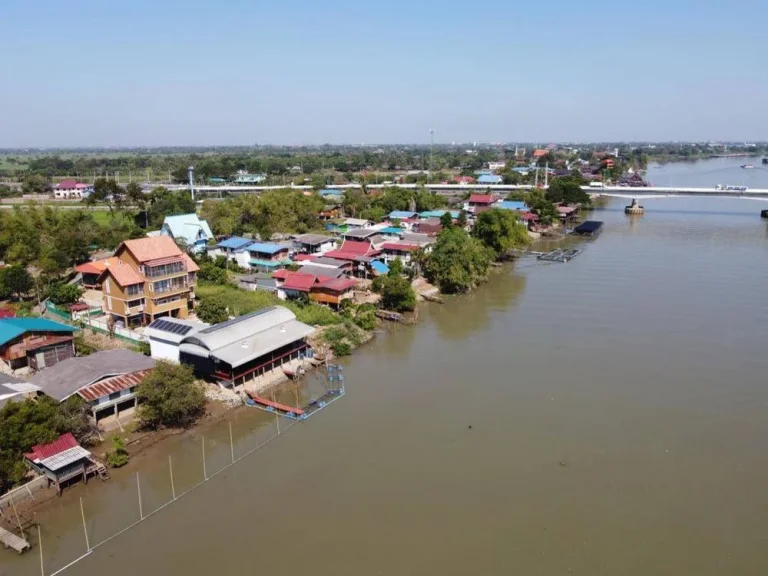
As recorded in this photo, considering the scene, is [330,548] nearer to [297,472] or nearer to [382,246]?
[297,472]

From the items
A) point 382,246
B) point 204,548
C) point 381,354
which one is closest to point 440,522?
point 204,548

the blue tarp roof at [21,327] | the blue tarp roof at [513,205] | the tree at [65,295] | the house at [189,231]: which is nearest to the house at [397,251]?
the house at [189,231]

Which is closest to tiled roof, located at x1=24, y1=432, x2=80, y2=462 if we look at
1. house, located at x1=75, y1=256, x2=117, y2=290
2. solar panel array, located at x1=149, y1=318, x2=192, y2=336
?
solar panel array, located at x1=149, y1=318, x2=192, y2=336

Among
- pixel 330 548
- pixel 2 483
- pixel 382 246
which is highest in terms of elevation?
pixel 382 246

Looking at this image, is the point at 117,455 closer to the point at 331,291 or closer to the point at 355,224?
the point at 331,291

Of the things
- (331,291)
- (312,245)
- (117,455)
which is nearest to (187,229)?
(312,245)
